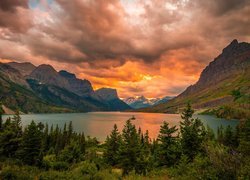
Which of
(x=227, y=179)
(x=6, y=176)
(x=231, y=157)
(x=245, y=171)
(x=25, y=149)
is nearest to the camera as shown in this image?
(x=245, y=171)

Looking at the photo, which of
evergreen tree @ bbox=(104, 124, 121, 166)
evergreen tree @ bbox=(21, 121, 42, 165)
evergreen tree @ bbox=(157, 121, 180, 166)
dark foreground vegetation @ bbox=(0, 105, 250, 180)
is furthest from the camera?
evergreen tree @ bbox=(104, 124, 121, 166)

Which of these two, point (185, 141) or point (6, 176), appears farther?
point (185, 141)

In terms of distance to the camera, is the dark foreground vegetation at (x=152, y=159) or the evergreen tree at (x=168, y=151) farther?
the evergreen tree at (x=168, y=151)

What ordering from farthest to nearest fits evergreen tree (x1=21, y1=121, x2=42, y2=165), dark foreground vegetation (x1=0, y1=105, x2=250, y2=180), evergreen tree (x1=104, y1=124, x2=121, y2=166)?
evergreen tree (x1=104, y1=124, x2=121, y2=166) → evergreen tree (x1=21, y1=121, x2=42, y2=165) → dark foreground vegetation (x1=0, y1=105, x2=250, y2=180)

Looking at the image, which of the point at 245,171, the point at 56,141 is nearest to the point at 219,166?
the point at 245,171

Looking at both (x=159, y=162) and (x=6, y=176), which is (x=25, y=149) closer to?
(x=159, y=162)

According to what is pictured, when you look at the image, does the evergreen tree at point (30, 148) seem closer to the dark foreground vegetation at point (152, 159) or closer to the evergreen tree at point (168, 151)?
the dark foreground vegetation at point (152, 159)

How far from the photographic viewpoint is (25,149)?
64.1 metres

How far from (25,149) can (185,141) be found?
4523 cm

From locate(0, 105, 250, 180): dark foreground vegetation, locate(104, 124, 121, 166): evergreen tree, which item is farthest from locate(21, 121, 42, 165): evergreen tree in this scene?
locate(104, 124, 121, 166): evergreen tree

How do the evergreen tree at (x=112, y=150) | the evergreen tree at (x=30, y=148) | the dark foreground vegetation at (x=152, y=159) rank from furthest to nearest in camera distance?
the evergreen tree at (x=112, y=150) → the evergreen tree at (x=30, y=148) → the dark foreground vegetation at (x=152, y=159)

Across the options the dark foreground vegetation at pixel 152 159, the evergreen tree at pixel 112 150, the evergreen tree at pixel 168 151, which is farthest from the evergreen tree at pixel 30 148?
the evergreen tree at pixel 168 151

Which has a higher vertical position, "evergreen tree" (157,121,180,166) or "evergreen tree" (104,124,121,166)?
"evergreen tree" (157,121,180,166)

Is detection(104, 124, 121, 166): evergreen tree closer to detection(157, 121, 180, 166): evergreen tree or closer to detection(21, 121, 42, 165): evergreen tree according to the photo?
detection(21, 121, 42, 165): evergreen tree
